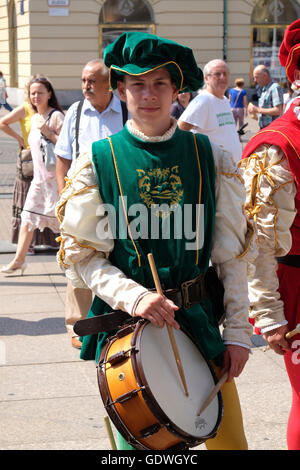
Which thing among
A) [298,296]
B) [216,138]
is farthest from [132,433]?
[216,138]

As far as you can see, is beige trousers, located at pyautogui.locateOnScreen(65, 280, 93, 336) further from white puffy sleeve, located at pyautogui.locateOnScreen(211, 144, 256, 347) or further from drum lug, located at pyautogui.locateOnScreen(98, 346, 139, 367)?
drum lug, located at pyautogui.locateOnScreen(98, 346, 139, 367)

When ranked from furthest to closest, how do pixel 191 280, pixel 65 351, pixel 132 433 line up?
1. pixel 65 351
2. pixel 191 280
3. pixel 132 433

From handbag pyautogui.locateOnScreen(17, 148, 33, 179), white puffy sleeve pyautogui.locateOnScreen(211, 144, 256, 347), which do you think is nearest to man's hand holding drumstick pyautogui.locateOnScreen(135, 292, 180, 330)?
white puffy sleeve pyautogui.locateOnScreen(211, 144, 256, 347)

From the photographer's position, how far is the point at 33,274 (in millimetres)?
7590

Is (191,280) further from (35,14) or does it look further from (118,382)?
(35,14)

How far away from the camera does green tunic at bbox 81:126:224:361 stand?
103 inches

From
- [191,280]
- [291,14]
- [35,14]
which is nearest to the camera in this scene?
[191,280]

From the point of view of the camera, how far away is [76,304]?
556 centimetres

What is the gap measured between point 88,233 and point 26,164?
18.5 feet

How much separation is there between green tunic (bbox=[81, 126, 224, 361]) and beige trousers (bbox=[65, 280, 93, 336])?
2.80 m

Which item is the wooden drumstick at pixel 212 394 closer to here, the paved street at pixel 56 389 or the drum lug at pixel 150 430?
the drum lug at pixel 150 430

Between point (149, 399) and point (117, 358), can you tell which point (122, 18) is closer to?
point (117, 358)

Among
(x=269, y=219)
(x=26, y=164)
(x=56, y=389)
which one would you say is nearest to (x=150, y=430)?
(x=269, y=219)
